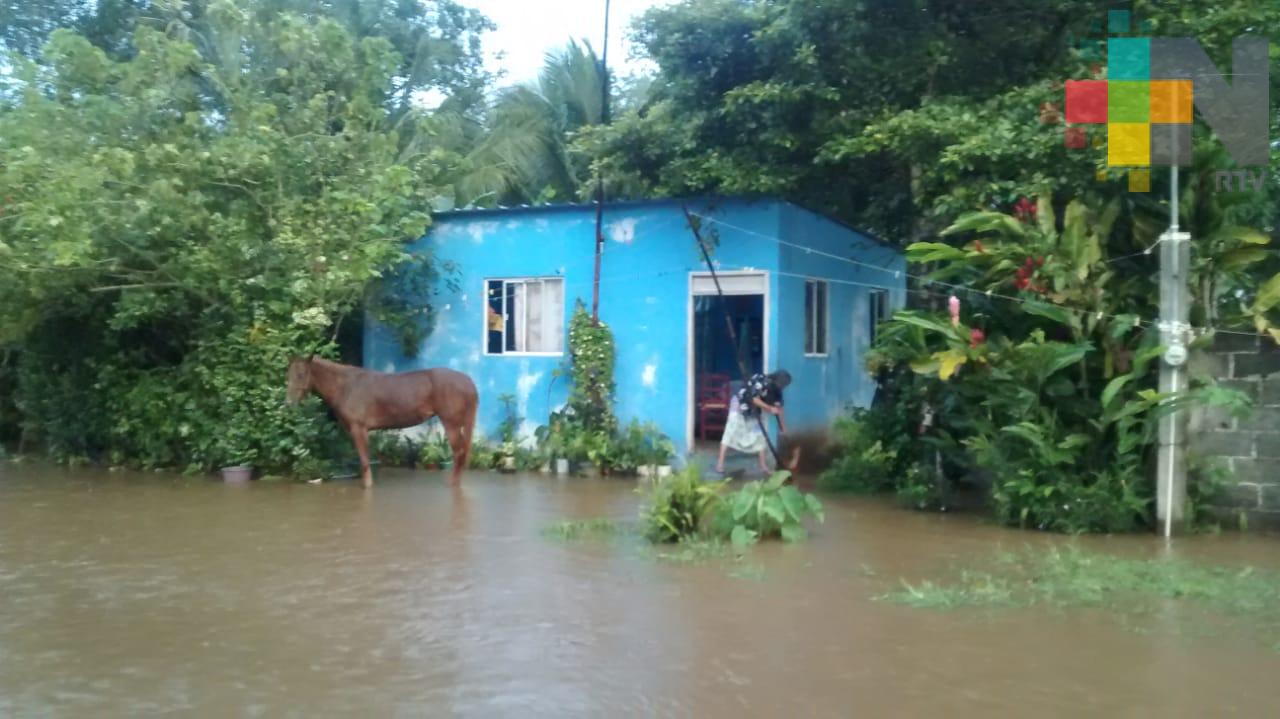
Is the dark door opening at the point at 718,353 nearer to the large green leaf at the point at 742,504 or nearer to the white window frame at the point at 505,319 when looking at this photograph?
the white window frame at the point at 505,319

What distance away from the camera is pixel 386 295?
17.0 meters

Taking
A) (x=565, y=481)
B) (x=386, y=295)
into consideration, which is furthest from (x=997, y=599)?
(x=386, y=295)

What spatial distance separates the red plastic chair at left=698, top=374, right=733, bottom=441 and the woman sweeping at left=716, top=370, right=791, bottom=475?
2611 mm

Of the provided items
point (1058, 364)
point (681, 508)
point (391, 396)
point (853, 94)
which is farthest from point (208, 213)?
point (1058, 364)

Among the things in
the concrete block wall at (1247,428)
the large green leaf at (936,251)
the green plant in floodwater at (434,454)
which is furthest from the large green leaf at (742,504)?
the green plant in floodwater at (434,454)

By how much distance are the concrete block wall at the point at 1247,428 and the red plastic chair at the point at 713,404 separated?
7.38 m

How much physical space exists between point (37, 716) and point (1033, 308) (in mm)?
8303

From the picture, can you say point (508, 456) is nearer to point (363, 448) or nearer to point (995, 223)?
point (363, 448)

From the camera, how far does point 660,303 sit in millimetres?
14945

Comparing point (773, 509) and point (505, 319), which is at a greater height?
point (505, 319)

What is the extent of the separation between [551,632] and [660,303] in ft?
28.4

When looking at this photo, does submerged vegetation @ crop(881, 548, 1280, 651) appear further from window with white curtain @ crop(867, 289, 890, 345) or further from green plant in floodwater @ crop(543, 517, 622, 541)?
window with white curtain @ crop(867, 289, 890, 345)

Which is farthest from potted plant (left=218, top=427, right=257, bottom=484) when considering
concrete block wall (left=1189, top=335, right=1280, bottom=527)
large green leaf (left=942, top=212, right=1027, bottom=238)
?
concrete block wall (left=1189, top=335, right=1280, bottom=527)

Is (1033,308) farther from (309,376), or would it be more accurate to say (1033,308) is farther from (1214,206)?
(309,376)
